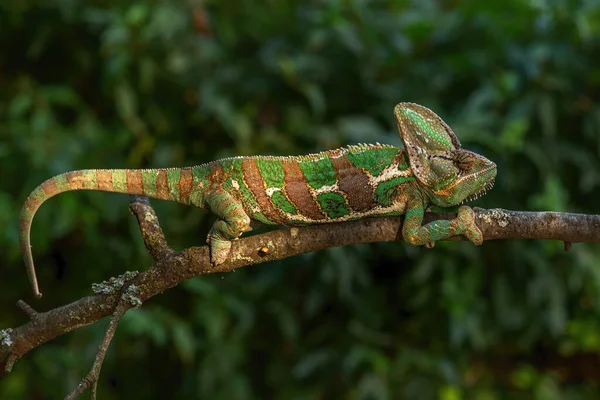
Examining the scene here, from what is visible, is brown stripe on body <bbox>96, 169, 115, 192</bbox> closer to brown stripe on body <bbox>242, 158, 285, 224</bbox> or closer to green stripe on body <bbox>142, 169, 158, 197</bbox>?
green stripe on body <bbox>142, 169, 158, 197</bbox>

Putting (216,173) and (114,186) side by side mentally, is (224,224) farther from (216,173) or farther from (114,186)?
(114,186)

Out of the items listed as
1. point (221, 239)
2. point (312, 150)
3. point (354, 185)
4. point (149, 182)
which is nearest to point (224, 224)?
point (221, 239)

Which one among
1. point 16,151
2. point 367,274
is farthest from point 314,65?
point 16,151

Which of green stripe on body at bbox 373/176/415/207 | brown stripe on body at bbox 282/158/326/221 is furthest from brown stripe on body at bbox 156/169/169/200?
green stripe on body at bbox 373/176/415/207

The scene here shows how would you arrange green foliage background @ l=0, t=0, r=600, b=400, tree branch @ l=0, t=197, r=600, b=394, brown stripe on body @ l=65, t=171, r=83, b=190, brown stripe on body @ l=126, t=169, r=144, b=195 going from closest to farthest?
tree branch @ l=0, t=197, r=600, b=394 → brown stripe on body @ l=65, t=171, r=83, b=190 → brown stripe on body @ l=126, t=169, r=144, b=195 → green foliage background @ l=0, t=0, r=600, b=400

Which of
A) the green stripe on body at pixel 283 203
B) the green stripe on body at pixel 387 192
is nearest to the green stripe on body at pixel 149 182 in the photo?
the green stripe on body at pixel 283 203

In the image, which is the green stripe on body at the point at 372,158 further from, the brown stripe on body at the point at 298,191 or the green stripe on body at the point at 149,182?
the green stripe on body at the point at 149,182
